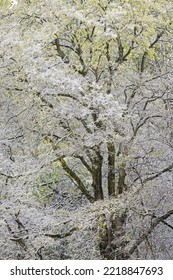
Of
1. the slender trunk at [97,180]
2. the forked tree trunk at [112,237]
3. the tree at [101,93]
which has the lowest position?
the forked tree trunk at [112,237]

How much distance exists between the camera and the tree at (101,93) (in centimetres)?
720

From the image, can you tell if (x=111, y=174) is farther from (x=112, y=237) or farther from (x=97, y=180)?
(x=112, y=237)

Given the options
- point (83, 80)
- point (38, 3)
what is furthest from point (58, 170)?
point (38, 3)

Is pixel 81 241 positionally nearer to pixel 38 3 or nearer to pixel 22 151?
pixel 22 151

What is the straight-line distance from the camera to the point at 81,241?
806 cm

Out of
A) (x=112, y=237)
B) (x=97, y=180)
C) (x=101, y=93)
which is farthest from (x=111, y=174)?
(x=101, y=93)

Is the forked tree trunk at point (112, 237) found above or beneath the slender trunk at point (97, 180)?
beneath

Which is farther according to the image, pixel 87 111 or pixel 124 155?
pixel 124 155

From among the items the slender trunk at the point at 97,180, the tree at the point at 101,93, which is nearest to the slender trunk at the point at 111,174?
the tree at the point at 101,93

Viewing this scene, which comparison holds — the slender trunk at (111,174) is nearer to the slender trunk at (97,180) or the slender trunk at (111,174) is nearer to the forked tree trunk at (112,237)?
the slender trunk at (97,180)

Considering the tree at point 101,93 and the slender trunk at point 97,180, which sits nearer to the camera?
the tree at point 101,93

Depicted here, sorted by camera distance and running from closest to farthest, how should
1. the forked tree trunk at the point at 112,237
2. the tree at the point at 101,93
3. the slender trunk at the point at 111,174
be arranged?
the tree at the point at 101,93, the forked tree trunk at the point at 112,237, the slender trunk at the point at 111,174

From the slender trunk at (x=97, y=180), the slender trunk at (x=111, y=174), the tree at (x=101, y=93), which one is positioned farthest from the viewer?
the slender trunk at (x=97, y=180)

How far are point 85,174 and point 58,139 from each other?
1517 millimetres
